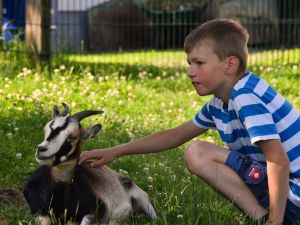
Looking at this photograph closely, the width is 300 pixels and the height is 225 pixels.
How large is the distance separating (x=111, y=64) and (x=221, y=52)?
5.55 meters

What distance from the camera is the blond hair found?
3.49 m

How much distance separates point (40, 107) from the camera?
6.21 metres

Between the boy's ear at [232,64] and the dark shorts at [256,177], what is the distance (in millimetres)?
443

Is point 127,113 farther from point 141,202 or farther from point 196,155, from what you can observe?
point 196,155

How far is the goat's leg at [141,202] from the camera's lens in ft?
12.6

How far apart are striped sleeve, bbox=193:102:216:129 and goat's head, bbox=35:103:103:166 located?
2.13ft

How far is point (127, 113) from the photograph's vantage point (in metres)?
6.82

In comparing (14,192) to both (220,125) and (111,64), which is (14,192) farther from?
(111,64)

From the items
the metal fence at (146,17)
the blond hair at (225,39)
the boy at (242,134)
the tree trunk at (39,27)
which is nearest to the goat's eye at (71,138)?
the boy at (242,134)

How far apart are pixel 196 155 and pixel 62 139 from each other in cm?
72

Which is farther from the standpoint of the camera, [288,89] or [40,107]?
[288,89]

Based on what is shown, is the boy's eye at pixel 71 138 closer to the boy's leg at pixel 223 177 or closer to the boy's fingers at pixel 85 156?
the boy's fingers at pixel 85 156

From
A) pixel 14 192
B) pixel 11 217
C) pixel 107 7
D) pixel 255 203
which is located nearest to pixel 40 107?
pixel 14 192

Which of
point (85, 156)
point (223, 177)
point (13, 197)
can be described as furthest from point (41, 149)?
point (13, 197)
